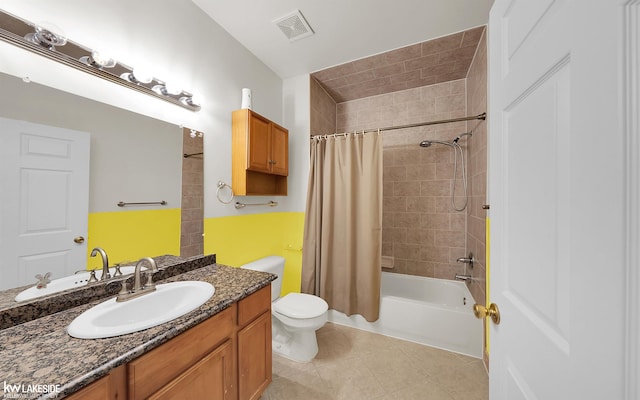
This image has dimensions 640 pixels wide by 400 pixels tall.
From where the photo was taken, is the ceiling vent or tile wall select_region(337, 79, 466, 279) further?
tile wall select_region(337, 79, 466, 279)

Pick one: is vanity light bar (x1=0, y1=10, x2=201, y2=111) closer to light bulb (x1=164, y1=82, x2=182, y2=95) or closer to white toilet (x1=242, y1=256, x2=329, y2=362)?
light bulb (x1=164, y1=82, x2=182, y2=95)

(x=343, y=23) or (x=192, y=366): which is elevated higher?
(x=343, y=23)

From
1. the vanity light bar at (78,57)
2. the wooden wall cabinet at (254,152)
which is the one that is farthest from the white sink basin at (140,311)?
the vanity light bar at (78,57)

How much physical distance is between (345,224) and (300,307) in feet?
2.81

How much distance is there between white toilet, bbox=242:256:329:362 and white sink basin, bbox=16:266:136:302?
40.2 inches

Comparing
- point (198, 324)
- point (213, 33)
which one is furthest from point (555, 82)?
point (213, 33)

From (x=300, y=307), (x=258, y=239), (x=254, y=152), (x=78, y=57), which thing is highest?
(x=78, y=57)

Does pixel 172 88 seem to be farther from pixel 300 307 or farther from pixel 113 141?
pixel 300 307

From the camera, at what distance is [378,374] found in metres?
1.64

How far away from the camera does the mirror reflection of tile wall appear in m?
1.51

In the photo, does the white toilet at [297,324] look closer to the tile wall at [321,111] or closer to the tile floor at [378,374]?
the tile floor at [378,374]

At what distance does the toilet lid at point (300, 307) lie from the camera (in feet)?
5.60

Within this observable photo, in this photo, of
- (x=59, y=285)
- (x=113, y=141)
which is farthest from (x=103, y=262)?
(x=113, y=141)

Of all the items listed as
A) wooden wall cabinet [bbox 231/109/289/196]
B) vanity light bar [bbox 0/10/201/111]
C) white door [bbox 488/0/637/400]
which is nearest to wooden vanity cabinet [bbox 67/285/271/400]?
wooden wall cabinet [bbox 231/109/289/196]
